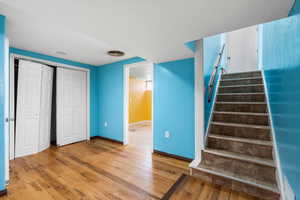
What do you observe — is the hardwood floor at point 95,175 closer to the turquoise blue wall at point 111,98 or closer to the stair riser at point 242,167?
the stair riser at point 242,167

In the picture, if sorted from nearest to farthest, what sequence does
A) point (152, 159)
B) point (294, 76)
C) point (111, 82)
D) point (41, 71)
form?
1. point (294, 76)
2. point (152, 159)
3. point (41, 71)
4. point (111, 82)

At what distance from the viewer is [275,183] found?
5.16 feet

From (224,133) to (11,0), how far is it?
3148mm

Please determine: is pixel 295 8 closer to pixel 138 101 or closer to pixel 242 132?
pixel 242 132

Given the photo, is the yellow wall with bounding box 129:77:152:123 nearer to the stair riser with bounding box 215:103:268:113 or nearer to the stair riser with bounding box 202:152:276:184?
the stair riser with bounding box 215:103:268:113

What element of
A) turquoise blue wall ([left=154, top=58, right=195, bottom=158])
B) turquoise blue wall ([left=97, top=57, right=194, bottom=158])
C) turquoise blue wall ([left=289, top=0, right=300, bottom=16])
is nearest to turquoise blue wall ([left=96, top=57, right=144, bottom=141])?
turquoise blue wall ([left=97, top=57, right=194, bottom=158])

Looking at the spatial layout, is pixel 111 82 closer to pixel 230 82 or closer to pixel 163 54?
pixel 163 54

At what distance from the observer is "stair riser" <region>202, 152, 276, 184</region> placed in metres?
1.64

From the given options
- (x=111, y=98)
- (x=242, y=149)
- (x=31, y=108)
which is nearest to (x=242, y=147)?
(x=242, y=149)

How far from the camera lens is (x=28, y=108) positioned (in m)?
2.89

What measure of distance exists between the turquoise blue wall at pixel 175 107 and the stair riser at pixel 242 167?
1.79 ft

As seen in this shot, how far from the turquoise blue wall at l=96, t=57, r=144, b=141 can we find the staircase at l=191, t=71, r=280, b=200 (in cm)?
234

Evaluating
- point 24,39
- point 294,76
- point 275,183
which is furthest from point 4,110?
point 275,183

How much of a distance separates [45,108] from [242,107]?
177 inches
